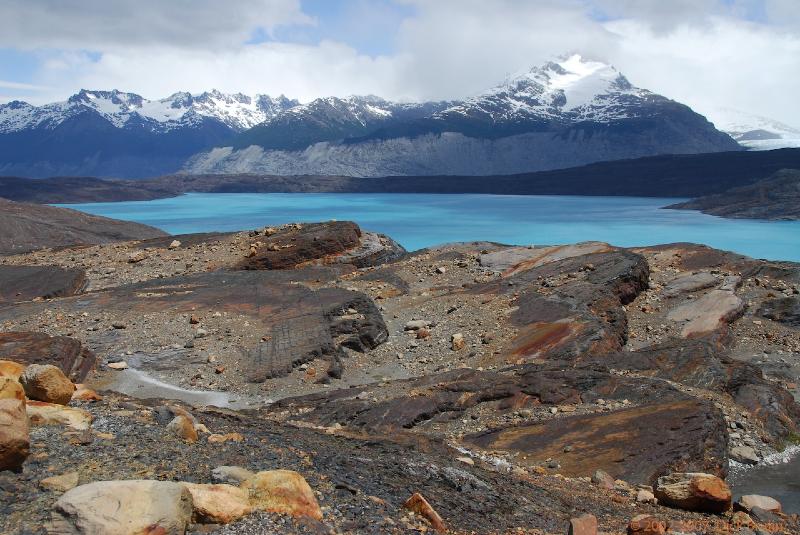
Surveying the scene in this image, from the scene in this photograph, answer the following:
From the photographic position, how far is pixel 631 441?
901 centimetres

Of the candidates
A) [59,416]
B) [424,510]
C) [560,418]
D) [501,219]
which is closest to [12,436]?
[59,416]

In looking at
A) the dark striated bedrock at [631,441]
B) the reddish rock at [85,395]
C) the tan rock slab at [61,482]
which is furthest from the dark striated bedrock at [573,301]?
the tan rock slab at [61,482]

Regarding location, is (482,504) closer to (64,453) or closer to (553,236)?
(64,453)

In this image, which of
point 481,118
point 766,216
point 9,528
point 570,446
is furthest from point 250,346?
point 481,118

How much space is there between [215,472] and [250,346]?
29.3ft

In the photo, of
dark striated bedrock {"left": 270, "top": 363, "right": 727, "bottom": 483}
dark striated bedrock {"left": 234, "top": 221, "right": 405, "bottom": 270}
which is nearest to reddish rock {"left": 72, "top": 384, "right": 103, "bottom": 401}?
dark striated bedrock {"left": 270, "top": 363, "right": 727, "bottom": 483}

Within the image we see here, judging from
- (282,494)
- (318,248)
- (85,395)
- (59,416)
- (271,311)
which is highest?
(59,416)

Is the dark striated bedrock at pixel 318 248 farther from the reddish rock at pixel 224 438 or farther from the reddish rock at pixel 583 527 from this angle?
the reddish rock at pixel 583 527

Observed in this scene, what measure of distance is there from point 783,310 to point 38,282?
744 inches

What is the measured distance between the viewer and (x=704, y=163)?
329 feet

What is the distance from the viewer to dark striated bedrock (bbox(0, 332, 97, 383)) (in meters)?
10.8

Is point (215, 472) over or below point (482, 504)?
over

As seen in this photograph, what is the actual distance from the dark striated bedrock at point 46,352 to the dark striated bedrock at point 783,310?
14500 mm

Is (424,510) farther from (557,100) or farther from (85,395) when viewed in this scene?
(557,100)
